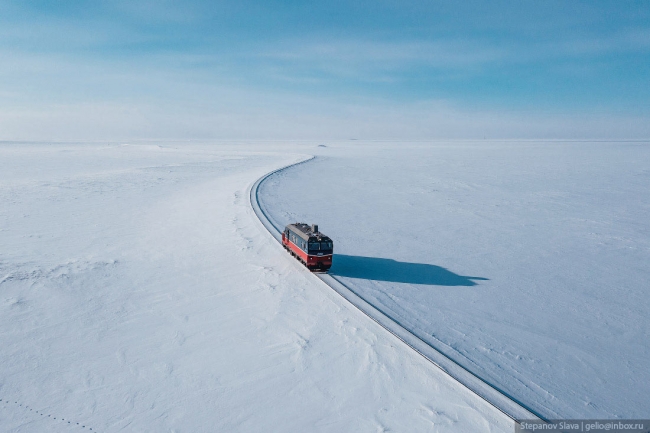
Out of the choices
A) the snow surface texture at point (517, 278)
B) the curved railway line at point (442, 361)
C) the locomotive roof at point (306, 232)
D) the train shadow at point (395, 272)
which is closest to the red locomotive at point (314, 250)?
the locomotive roof at point (306, 232)

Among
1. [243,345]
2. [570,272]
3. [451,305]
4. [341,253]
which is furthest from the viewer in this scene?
[341,253]

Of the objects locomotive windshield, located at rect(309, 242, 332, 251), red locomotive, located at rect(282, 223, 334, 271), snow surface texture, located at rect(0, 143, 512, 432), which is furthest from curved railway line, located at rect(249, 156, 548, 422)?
locomotive windshield, located at rect(309, 242, 332, 251)

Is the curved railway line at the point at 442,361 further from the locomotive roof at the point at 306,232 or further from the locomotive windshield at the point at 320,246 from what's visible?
the locomotive roof at the point at 306,232

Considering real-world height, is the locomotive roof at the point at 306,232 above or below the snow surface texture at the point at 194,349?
above

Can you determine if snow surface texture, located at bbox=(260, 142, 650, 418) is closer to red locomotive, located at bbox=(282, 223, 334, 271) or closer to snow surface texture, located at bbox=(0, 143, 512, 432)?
red locomotive, located at bbox=(282, 223, 334, 271)

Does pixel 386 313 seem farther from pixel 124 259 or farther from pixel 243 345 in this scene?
pixel 124 259

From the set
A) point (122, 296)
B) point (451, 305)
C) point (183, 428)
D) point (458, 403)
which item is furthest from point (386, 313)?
point (122, 296)
